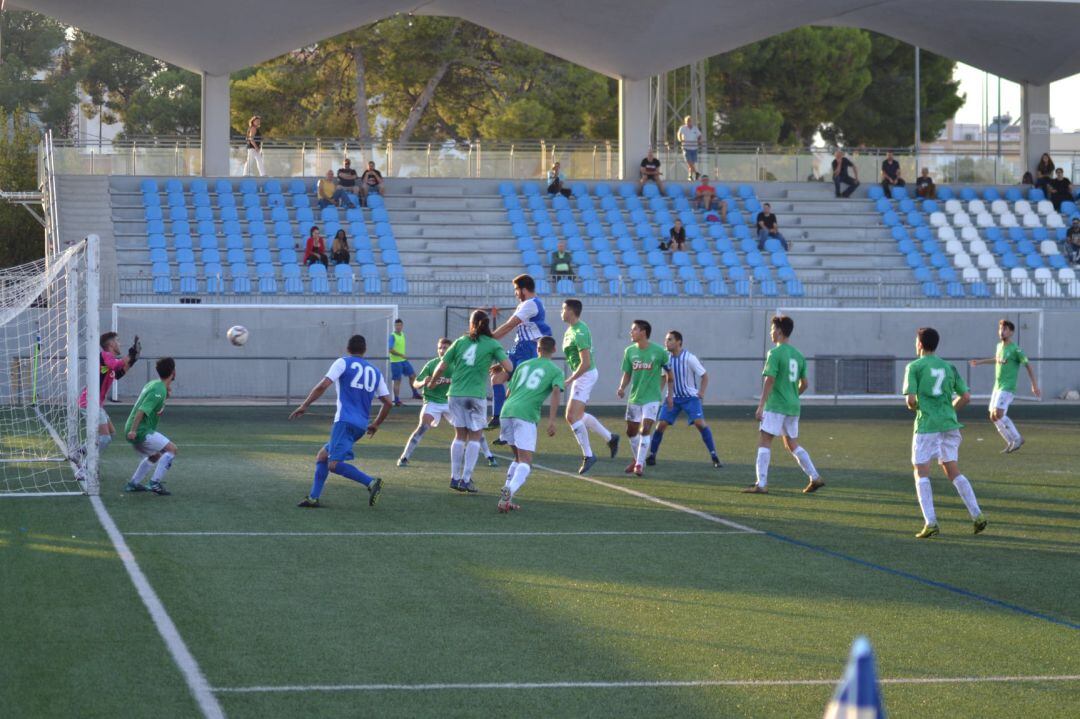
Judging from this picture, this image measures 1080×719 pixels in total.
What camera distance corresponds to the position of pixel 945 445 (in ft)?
39.0

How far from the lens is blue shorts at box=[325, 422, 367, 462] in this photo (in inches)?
504

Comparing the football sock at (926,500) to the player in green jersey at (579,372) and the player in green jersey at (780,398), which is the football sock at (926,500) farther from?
the player in green jersey at (579,372)

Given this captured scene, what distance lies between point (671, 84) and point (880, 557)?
4711cm

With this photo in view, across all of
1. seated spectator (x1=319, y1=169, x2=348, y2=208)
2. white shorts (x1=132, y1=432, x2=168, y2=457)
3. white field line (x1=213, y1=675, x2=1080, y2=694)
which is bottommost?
white field line (x1=213, y1=675, x2=1080, y2=694)

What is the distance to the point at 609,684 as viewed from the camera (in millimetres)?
6930

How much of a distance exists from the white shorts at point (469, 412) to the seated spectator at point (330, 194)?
2040 cm

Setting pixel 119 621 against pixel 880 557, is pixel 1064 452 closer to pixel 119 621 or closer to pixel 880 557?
pixel 880 557

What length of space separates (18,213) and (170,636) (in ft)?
131

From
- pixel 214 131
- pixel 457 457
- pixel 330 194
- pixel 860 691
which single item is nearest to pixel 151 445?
pixel 457 457

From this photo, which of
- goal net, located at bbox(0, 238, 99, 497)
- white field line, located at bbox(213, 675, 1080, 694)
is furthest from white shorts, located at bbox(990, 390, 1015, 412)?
white field line, located at bbox(213, 675, 1080, 694)

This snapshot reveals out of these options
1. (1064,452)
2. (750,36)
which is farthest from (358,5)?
(1064,452)

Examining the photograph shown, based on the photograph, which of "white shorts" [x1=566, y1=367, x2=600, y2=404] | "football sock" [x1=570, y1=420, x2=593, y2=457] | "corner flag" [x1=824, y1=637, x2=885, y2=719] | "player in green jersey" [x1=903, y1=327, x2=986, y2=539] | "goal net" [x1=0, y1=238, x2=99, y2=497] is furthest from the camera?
"football sock" [x1=570, y1=420, x2=593, y2=457]

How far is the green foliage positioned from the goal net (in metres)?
18.0

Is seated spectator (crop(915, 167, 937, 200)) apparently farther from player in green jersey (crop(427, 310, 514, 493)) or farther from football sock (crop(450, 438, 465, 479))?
player in green jersey (crop(427, 310, 514, 493))
